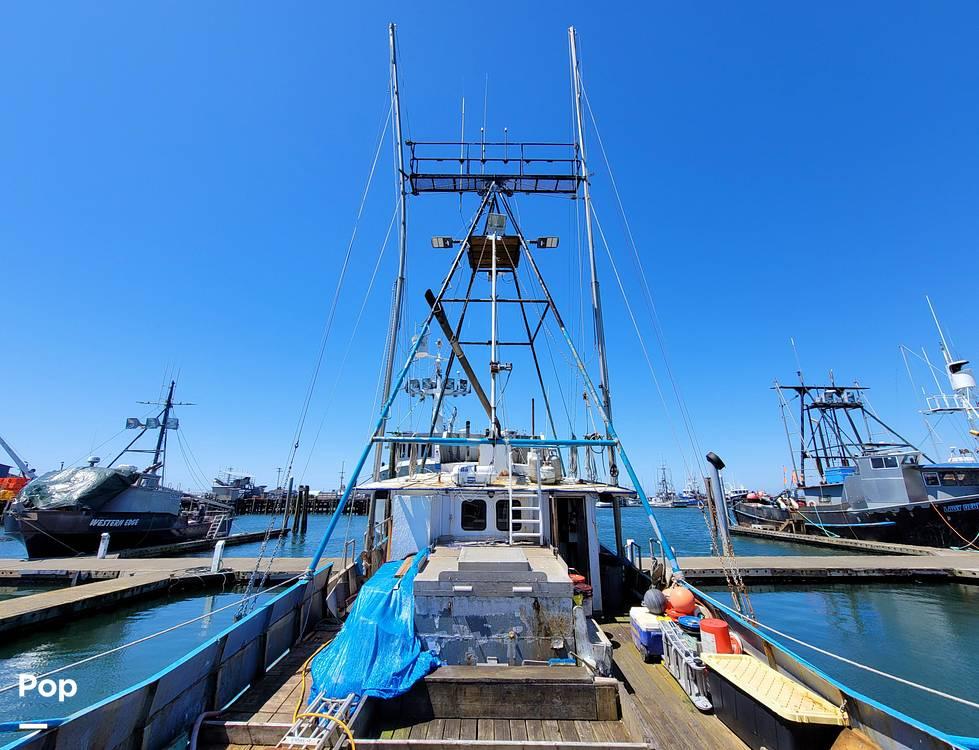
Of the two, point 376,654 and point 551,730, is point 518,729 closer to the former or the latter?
point 551,730

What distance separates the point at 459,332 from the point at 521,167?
5655mm

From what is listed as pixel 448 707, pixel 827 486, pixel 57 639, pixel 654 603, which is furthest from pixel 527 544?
pixel 827 486

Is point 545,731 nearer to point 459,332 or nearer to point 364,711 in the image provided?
point 364,711

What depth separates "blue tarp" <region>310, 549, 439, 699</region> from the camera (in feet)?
17.3

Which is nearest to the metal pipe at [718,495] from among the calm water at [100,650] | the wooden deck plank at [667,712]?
the wooden deck plank at [667,712]

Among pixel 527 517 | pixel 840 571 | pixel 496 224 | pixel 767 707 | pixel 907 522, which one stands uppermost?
pixel 496 224

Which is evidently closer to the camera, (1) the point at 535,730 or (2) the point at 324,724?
(2) the point at 324,724

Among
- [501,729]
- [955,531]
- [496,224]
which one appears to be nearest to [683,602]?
[501,729]

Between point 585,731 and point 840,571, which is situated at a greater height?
point 585,731

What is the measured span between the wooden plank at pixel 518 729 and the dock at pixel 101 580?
14.1 m

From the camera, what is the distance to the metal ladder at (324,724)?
4.18m

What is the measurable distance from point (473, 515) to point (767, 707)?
6.34 meters

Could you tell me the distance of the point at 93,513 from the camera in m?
29.2

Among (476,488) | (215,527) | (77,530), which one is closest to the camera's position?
(476,488)
